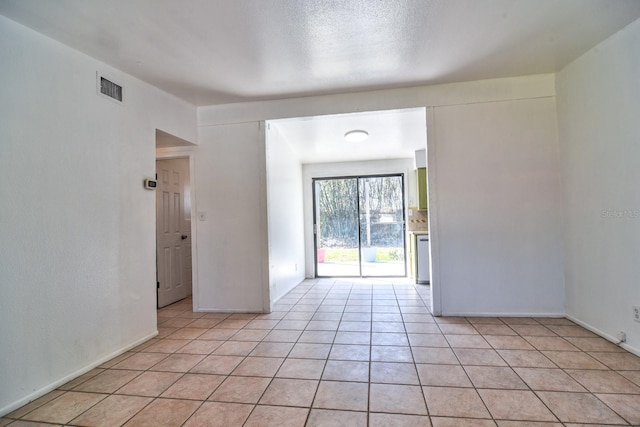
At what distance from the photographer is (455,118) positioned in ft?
10.3

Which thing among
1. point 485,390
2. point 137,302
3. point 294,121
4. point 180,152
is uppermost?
point 294,121

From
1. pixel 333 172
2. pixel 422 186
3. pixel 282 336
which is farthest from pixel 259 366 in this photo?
pixel 333 172

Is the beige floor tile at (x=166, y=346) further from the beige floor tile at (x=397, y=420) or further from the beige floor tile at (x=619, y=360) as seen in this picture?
the beige floor tile at (x=619, y=360)

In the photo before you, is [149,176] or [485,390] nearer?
[485,390]

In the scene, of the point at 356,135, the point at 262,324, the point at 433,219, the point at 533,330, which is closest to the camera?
the point at 533,330

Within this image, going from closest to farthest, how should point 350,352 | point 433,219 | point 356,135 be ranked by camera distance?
point 350,352
point 433,219
point 356,135

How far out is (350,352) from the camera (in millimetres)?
2354

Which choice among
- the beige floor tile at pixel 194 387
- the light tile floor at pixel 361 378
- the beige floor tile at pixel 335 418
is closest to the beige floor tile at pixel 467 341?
the light tile floor at pixel 361 378

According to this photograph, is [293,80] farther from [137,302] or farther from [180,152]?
[137,302]

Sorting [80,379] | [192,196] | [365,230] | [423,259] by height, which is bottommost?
[80,379]

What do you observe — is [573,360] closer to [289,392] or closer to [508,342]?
[508,342]

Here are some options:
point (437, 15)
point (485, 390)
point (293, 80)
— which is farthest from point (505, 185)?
point (293, 80)

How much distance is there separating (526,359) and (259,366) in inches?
76.1

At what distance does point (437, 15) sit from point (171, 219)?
380cm
